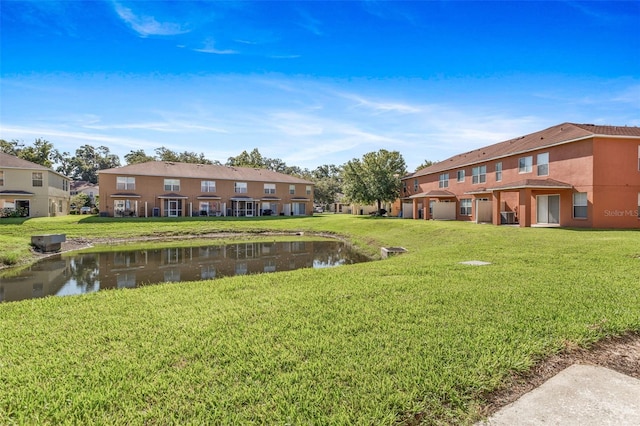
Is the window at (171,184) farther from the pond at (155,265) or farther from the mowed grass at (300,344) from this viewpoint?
the mowed grass at (300,344)

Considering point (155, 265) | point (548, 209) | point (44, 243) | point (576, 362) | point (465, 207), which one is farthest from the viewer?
point (465, 207)

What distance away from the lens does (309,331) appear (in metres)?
4.46

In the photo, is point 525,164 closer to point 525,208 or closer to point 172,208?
point 525,208

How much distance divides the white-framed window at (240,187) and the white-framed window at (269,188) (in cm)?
286

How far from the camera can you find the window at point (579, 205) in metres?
19.1

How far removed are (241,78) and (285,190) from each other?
31.6m

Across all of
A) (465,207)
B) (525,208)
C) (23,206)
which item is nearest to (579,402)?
(525,208)

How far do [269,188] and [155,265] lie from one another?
107 ft

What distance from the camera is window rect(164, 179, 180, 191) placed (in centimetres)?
3988

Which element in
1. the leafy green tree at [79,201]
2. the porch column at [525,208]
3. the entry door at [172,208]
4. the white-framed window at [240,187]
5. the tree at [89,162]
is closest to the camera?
the porch column at [525,208]

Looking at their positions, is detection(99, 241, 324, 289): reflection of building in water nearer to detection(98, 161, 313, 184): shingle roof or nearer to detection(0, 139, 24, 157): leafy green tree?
detection(98, 161, 313, 184): shingle roof

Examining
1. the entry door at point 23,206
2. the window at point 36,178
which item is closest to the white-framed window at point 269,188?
the window at point 36,178

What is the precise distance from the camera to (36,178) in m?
33.2

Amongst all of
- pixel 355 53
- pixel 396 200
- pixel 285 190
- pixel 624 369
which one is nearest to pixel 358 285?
pixel 624 369
